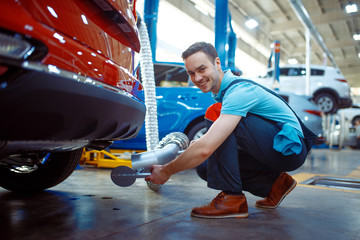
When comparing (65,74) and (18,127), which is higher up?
(65,74)

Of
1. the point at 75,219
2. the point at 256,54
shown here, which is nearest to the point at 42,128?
the point at 75,219

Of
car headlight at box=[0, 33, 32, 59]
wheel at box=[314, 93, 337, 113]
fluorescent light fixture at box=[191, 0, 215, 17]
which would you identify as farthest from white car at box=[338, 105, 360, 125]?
car headlight at box=[0, 33, 32, 59]

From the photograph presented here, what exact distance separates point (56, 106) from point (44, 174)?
1277mm

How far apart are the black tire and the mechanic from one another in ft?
2.28

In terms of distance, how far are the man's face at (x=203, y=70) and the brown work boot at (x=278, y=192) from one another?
702mm

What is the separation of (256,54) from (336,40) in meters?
4.55

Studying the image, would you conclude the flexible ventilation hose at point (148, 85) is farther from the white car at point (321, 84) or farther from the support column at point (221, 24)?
the white car at point (321, 84)

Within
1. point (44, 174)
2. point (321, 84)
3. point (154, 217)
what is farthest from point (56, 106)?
point (321, 84)

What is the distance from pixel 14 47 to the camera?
0.76 meters

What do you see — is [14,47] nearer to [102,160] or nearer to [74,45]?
[74,45]

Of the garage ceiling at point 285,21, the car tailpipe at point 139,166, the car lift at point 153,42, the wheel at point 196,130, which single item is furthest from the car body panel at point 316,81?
the car tailpipe at point 139,166

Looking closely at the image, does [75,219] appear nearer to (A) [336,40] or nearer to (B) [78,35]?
(B) [78,35]

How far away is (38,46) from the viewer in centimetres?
83

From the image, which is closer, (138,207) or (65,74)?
(65,74)
